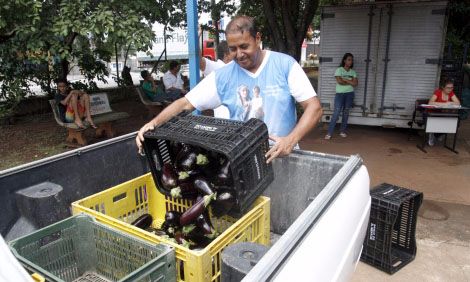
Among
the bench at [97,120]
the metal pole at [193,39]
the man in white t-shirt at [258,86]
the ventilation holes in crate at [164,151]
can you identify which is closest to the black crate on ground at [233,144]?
the ventilation holes in crate at [164,151]

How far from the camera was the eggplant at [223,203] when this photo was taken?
2074 mm

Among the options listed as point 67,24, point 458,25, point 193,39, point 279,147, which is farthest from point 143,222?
point 458,25

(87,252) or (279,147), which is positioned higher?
(279,147)

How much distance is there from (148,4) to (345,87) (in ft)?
14.1

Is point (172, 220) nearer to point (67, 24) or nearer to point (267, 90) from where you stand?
point (267, 90)

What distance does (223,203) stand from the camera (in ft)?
6.93

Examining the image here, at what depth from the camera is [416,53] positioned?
7977 mm

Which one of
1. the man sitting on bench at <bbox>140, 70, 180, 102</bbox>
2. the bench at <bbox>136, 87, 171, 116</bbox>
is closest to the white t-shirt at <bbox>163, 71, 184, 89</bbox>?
the man sitting on bench at <bbox>140, 70, 180, 102</bbox>

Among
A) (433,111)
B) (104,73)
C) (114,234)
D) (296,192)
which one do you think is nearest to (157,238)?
(114,234)

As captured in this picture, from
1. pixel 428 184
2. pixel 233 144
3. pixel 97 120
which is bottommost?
pixel 428 184

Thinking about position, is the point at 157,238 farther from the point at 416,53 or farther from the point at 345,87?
the point at 416,53

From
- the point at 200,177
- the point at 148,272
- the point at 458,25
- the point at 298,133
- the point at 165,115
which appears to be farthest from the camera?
the point at 458,25

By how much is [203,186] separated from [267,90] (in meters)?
0.92

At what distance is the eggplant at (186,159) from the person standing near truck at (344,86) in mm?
6413
